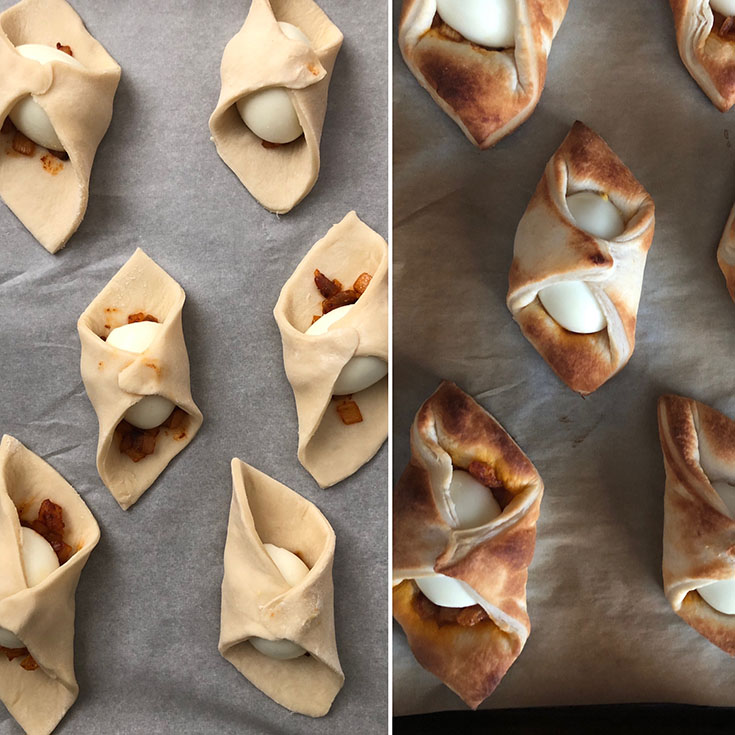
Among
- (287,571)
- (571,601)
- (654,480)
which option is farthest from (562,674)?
(287,571)

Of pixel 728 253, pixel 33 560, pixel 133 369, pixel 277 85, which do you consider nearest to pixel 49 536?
pixel 33 560

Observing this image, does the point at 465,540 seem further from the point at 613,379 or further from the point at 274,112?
the point at 274,112

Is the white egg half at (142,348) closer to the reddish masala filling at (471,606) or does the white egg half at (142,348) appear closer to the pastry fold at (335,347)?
the pastry fold at (335,347)

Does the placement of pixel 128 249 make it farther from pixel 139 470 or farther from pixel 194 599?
pixel 194 599

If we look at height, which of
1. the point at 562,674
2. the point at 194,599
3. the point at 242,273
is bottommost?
the point at 194,599

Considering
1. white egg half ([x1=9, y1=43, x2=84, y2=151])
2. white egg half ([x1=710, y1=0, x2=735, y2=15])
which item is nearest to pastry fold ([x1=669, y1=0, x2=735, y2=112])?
white egg half ([x1=710, y1=0, x2=735, y2=15])

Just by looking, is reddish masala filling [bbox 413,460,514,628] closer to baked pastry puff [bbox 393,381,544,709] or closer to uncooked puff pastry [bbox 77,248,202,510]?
baked pastry puff [bbox 393,381,544,709]

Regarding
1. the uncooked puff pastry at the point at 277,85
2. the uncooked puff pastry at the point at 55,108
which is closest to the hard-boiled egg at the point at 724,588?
the uncooked puff pastry at the point at 277,85
